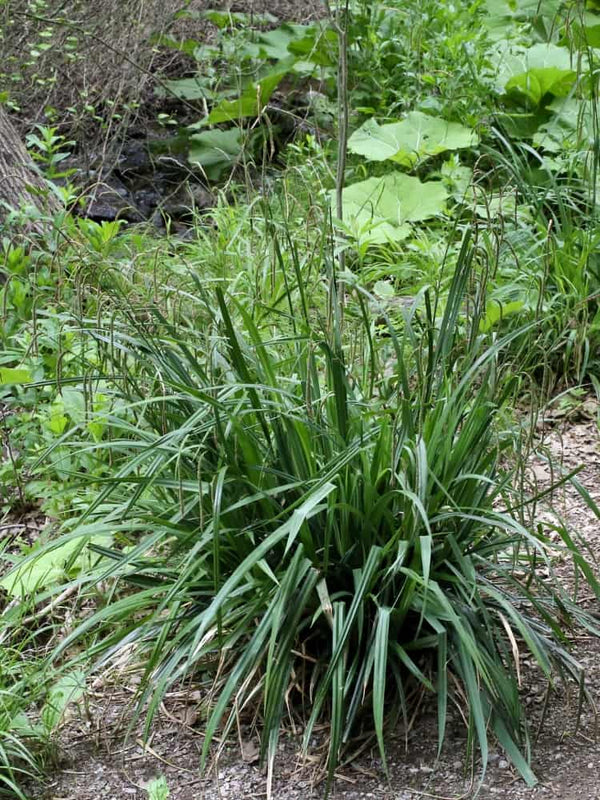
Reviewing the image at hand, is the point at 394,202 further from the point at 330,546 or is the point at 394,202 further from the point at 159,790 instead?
the point at 159,790

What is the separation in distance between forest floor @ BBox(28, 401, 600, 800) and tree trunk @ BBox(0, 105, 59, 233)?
289 cm

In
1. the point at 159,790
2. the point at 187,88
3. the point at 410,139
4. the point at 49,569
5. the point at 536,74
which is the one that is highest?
the point at 187,88

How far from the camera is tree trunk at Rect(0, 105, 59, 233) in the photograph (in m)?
5.02

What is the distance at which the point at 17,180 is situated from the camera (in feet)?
16.9

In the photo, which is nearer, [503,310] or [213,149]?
[503,310]

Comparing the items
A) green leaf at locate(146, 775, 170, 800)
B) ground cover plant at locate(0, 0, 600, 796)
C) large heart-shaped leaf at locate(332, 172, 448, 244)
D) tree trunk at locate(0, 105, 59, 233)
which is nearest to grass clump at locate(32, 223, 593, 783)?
ground cover plant at locate(0, 0, 600, 796)

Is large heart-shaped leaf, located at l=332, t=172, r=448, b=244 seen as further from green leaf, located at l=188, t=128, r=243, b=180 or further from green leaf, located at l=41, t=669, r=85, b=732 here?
green leaf, located at l=41, t=669, r=85, b=732

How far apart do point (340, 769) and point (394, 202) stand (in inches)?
124

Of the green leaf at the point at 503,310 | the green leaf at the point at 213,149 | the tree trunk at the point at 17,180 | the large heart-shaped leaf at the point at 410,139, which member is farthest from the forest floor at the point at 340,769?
the green leaf at the point at 213,149

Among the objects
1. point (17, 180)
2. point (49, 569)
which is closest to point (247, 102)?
point (17, 180)

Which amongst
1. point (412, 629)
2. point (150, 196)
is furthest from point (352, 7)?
point (412, 629)

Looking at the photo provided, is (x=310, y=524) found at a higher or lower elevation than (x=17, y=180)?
lower

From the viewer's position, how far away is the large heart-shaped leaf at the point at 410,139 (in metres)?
5.28

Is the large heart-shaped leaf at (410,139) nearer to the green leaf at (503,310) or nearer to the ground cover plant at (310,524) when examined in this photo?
the green leaf at (503,310)
